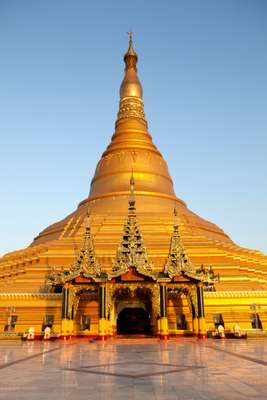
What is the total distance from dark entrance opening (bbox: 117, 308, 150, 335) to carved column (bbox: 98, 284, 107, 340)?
404 centimetres

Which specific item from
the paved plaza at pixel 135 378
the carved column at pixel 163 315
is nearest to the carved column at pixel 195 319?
the carved column at pixel 163 315

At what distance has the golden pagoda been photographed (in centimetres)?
2003

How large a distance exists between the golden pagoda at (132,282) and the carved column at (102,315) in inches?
2.0

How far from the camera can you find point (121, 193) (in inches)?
1407

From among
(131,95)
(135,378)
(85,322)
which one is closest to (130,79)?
(131,95)

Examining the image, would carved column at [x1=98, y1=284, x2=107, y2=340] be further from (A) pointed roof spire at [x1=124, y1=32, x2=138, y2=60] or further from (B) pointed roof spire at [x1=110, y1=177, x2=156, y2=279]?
(A) pointed roof spire at [x1=124, y1=32, x2=138, y2=60]

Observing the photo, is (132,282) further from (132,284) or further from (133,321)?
(133,321)

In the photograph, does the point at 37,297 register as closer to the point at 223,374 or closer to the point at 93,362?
the point at 93,362

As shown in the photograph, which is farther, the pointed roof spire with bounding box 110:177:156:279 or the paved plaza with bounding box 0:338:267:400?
the pointed roof spire with bounding box 110:177:156:279

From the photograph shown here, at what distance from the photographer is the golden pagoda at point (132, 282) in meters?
20.0

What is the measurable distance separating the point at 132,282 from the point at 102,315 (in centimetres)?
232

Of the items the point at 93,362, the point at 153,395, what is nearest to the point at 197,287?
the point at 93,362

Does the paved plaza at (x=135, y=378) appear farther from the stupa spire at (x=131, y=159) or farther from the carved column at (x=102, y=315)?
the stupa spire at (x=131, y=159)

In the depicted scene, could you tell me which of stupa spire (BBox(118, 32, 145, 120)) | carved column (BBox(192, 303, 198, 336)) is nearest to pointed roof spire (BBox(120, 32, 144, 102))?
stupa spire (BBox(118, 32, 145, 120))
